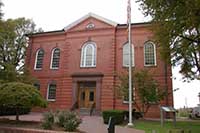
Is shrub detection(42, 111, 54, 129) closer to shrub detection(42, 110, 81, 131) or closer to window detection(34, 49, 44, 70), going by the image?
shrub detection(42, 110, 81, 131)

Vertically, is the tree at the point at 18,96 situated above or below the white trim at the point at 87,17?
below

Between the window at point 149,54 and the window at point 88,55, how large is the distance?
6.17m

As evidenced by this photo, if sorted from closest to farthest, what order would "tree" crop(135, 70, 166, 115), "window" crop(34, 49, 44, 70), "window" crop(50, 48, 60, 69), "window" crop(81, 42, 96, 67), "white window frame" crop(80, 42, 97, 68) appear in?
"tree" crop(135, 70, 166, 115), "white window frame" crop(80, 42, 97, 68), "window" crop(81, 42, 96, 67), "window" crop(50, 48, 60, 69), "window" crop(34, 49, 44, 70)

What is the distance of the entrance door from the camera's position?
29.1m

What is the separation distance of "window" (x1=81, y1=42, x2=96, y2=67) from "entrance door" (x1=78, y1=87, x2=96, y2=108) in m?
3.04

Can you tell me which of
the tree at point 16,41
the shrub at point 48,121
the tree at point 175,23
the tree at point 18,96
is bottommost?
the shrub at point 48,121

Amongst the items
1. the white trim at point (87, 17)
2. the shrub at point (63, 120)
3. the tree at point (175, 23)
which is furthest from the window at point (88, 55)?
the shrub at point (63, 120)

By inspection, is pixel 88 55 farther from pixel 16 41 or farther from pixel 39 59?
pixel 16 41

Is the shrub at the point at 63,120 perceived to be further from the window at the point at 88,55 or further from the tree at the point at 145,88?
the window at the point at 88,55

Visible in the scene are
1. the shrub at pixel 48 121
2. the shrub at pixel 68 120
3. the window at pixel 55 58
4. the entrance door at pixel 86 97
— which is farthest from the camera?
the window at pixel 55 58

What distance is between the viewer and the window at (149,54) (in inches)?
1088

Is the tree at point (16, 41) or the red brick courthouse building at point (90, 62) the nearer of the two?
the red brick courthouse building at point (90, 62)

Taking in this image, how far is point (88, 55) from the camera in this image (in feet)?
98.4

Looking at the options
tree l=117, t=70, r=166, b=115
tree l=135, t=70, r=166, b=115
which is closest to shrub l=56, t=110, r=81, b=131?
tree l=117, t=70, r=166, b=115
